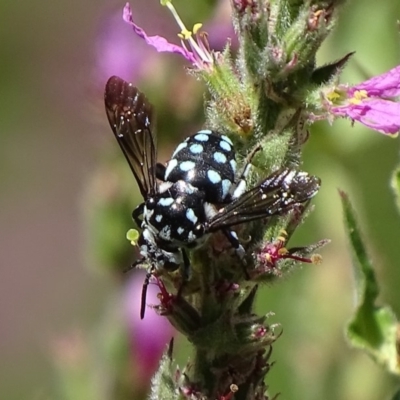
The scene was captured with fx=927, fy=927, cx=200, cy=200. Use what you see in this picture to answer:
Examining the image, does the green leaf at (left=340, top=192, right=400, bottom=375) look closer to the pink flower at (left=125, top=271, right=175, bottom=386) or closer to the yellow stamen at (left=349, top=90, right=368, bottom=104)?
the yellow stamen at (left=349, top=90, right=368, bottom=104)

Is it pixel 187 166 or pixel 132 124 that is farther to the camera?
pixel 132 124

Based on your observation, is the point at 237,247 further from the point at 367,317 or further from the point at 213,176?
the point at 367,317

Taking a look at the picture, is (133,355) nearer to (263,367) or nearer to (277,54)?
(263,367)

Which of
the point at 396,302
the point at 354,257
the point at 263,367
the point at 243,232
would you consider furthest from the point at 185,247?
the point at 396,302

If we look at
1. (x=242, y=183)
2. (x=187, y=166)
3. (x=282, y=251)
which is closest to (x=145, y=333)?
(x=187, y=166)

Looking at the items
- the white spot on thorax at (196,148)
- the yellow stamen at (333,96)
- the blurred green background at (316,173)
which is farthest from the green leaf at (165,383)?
the blurred green background at (316,173)

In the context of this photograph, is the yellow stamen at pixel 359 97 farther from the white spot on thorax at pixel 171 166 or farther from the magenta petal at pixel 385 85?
the white spot on thorax at pixel 171 166
